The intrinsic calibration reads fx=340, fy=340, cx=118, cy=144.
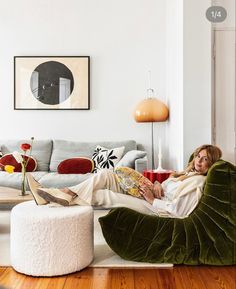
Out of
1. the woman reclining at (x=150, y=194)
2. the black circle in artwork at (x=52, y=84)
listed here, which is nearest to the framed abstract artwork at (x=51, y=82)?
the black circle in artwork at (x=52, y=84)

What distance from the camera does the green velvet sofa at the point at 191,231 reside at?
6.66 feet

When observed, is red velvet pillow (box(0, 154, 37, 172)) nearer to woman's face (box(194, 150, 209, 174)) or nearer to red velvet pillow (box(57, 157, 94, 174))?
red velvet pillow (box(57, 157, 94, 174))

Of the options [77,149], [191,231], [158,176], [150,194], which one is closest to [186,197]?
[191,231]

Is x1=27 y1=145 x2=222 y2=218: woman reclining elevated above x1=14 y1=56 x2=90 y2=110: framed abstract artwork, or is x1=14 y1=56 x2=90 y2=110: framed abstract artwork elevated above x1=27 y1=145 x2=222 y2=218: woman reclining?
x1=14 y1=56 x2=90 y2=110: framed abstract artwork

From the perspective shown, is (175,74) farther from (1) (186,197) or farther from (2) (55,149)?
(1) (186,197)

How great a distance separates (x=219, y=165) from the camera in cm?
201

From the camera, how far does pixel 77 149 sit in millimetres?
4062

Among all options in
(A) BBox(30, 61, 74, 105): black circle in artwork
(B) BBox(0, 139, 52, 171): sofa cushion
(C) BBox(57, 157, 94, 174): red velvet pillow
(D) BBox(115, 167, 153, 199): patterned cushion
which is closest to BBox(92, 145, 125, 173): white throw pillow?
(C) BBox(57, 157, 94, 174): red velvet pillow

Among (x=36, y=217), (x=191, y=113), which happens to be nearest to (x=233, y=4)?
(x=191, y=113)

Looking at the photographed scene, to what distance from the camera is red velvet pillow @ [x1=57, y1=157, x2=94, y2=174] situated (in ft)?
12.3

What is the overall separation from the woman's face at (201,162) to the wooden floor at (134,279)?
1.94 ft

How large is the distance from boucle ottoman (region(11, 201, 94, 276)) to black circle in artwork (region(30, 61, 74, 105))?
102 inches

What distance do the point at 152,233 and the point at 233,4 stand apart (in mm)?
2091

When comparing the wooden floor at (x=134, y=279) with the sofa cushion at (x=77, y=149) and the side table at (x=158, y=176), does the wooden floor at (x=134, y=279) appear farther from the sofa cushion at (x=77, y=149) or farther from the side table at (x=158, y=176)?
the sofa cushion at (x=77, y=149)
